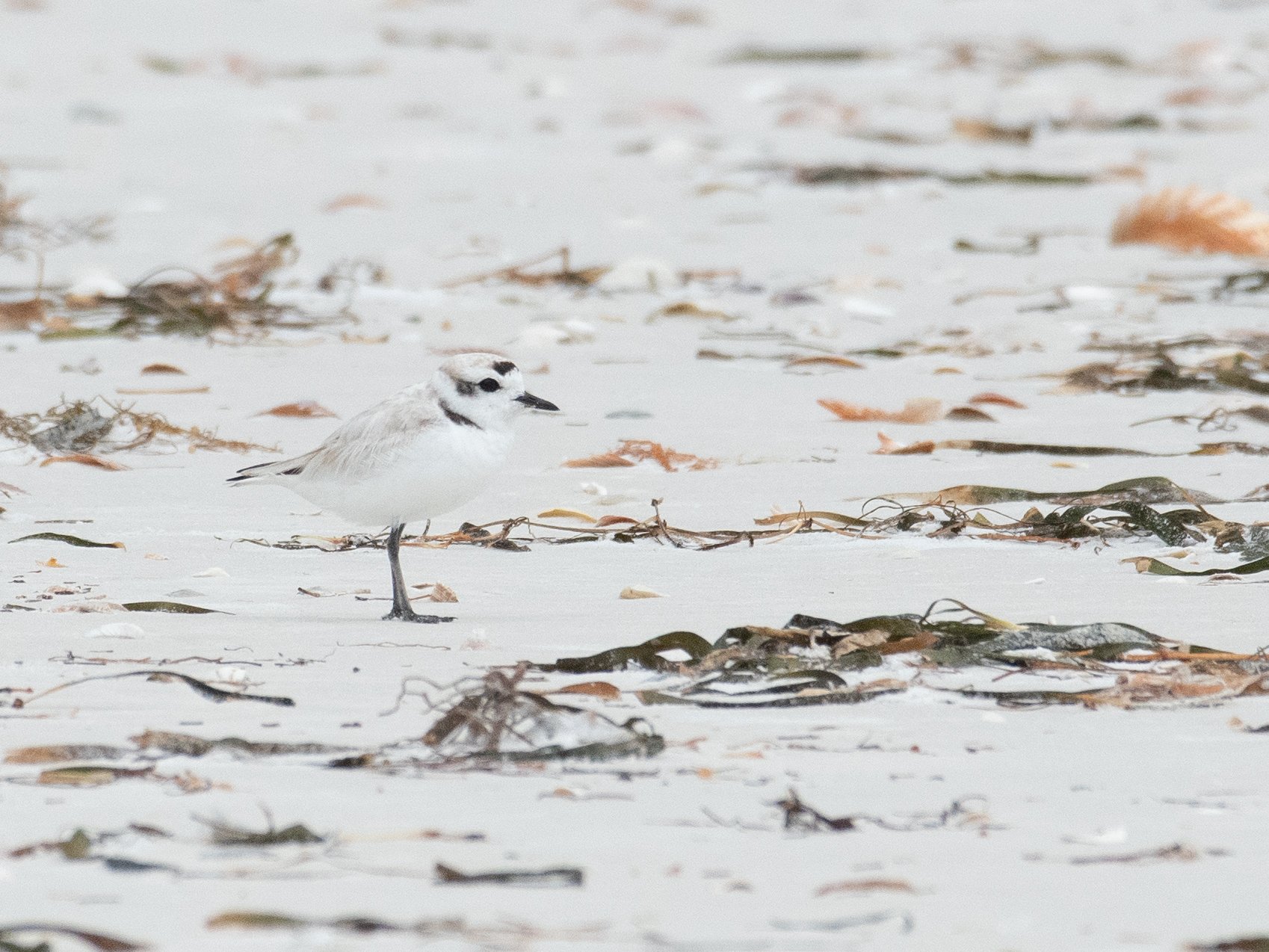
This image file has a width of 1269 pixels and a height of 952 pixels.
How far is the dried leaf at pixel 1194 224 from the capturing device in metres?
8.55

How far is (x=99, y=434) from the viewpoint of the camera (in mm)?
5410

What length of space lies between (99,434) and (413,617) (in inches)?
79.8

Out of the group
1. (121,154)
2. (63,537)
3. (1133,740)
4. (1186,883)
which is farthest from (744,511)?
(121,154)

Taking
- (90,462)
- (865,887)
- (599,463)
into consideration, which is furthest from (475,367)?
(865,887)

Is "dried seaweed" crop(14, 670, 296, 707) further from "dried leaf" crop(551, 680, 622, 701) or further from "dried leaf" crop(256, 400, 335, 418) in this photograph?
"dried leaf" crop(256, 400, 335, 418)

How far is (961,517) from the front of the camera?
4422mm

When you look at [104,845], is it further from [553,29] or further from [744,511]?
[553,29]

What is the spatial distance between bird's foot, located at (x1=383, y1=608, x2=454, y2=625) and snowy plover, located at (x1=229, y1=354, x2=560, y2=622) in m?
0.14

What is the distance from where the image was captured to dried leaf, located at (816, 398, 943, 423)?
5.75 meters

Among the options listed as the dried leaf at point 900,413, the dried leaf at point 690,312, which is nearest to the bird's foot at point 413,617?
the dried leaf at point 900,413

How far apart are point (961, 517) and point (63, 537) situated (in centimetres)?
200

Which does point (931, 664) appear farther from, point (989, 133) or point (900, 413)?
point (989, 133)

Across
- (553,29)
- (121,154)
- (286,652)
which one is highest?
(553,29)

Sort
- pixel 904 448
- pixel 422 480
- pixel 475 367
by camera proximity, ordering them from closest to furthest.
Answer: pixel 422 480
pixel 475 367
pixel 904 448
